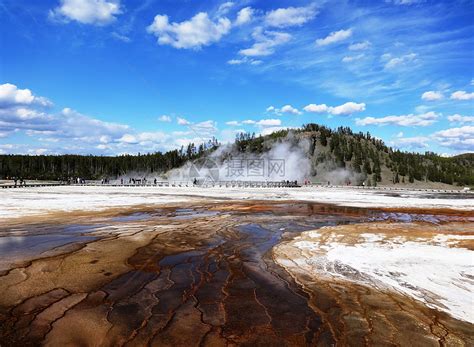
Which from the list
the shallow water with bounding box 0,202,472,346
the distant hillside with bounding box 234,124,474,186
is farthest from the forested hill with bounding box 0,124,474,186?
the shallow water with bounding box 0,202,472,346

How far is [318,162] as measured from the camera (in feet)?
355

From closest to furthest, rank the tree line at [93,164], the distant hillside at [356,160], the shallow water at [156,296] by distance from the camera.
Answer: the shallow water at [156,296] < the distant hillside at [356,160] < the tree line at [93,164]

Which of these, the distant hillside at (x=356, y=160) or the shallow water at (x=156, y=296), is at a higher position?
the distant hillside at (x=356, y=160)

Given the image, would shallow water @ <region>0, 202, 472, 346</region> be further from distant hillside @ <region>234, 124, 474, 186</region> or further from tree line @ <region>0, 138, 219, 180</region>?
tree line @ <region>0, 138, 219, 180</region>

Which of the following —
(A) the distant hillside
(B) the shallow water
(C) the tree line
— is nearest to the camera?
(B) the shallow water

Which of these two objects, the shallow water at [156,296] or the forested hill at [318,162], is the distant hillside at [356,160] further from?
the shallow water at [156,296]

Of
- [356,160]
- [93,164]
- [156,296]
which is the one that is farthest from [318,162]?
[156,296]

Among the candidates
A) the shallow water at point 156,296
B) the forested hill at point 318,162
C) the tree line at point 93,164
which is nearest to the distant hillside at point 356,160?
the forested hill at point 318,162

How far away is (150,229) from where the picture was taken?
532 inches

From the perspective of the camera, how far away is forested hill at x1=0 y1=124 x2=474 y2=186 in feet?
327

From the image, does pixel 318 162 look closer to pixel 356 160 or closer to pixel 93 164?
pixel 356 160

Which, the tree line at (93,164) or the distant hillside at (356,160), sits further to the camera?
the tree line at (93,164)

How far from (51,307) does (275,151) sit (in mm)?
120450

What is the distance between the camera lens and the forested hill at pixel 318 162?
99675 millimetres
